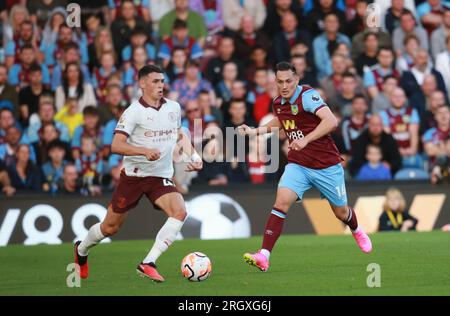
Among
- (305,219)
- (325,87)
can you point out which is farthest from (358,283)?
(325,87)

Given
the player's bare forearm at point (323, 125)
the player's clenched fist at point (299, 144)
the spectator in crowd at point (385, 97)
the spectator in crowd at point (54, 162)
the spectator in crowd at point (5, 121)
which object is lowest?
the spectator in crowd at point (54, 162)

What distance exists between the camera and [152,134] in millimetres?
11859

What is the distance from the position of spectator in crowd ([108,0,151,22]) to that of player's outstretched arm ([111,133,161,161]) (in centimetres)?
917

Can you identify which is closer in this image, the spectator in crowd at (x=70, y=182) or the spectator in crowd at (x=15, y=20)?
the spectator in crowd at (x=70, y=182)

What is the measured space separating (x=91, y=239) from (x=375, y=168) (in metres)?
7.91

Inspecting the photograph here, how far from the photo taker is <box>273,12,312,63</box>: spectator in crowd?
66.3 feet

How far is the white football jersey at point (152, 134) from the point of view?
11.8 m

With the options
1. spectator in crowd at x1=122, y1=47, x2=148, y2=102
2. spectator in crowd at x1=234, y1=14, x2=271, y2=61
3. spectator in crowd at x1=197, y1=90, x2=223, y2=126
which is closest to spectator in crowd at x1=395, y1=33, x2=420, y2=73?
spectator in crowd at x1=234, y1=14, x2=271, y2=61

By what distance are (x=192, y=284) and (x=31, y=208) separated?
6894mm

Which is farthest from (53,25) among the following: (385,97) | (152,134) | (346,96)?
(152,134)

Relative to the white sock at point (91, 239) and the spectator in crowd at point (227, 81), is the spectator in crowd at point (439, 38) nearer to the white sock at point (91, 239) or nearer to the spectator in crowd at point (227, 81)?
the spectator in crowd at point (227, 81)

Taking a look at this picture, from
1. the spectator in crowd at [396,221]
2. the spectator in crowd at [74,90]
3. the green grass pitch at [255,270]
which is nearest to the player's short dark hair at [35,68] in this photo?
the spectator in crowd at [74,90]

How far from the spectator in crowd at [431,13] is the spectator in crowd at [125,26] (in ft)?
17.5

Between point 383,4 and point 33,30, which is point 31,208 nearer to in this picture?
point 33,30
